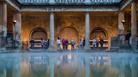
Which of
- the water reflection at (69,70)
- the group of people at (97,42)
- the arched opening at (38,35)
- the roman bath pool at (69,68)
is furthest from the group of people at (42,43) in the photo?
the water reflection at (69,70)

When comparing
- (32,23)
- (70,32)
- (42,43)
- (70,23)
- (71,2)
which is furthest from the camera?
(70,32)

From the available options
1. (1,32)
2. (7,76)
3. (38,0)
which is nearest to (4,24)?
(1,32)

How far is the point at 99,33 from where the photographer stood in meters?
45.1

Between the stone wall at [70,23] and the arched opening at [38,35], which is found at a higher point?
the stone wall at [70,23]

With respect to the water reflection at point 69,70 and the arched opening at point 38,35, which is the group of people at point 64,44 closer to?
the arched opening at point 38,35

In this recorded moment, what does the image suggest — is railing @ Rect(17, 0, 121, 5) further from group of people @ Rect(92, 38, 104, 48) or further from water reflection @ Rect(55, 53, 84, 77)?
water reflection @ Rect(55, 53, 84, 77)

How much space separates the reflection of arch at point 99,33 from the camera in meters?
44.8

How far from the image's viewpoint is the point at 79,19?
44.6 metres

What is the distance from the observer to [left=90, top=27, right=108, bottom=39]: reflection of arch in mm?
44812

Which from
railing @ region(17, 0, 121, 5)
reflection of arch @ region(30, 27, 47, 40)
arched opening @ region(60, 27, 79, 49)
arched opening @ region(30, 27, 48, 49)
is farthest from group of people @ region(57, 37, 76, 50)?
railing @ region(17, 0, 121, 5)

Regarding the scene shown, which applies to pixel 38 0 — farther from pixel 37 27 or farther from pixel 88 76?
pixel 88 76

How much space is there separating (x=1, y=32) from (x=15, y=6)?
7413mm

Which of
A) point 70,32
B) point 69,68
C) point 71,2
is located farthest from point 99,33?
point 69,68

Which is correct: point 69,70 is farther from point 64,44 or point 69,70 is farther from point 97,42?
point 97,42
